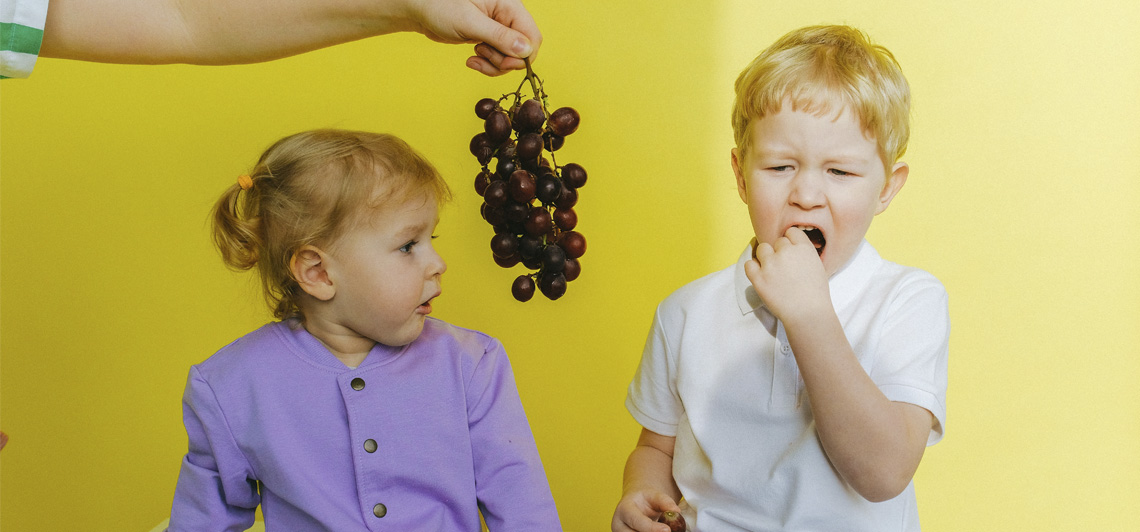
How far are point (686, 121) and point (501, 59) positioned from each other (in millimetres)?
842

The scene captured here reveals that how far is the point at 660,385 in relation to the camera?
129 cm

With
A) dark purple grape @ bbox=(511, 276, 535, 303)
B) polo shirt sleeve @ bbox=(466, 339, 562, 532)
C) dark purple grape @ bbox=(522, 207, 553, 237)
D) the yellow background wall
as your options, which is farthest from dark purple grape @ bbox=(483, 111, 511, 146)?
the yellow background wall

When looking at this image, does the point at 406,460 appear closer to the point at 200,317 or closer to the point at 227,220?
the point at 227,220

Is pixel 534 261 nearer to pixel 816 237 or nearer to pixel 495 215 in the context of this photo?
pixel 495 215

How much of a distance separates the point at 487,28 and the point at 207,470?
25.7 inches

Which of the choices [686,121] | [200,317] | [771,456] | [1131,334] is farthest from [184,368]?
[1131,334]

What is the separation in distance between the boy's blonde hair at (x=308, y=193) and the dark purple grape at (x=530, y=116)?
0.48ft

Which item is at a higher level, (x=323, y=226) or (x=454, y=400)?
(x=323, y=226)

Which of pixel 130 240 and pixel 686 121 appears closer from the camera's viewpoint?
pixel 686 121

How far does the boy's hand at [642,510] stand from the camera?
115 centimetres

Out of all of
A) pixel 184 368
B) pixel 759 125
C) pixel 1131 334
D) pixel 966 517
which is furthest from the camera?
pixel 184 368

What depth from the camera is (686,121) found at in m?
1.94

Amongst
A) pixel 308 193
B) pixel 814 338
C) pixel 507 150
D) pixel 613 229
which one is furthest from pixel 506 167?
pixel 613 229

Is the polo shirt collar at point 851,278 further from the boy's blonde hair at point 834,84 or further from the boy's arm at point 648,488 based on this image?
the boy's arm at point 648,488
